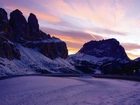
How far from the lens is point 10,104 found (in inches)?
2088

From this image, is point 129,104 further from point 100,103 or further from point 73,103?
point 73,103

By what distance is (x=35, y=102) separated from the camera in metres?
56.3

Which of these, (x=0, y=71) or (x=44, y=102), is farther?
(x=0, y=71)

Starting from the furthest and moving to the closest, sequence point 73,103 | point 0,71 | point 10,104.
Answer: point 0,71 < point 73,103 < point 10,104

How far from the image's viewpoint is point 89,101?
59844 mm

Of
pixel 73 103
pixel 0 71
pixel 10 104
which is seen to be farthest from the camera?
pixel 0 71

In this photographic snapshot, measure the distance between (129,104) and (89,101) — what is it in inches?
280

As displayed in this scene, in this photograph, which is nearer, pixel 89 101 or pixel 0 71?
pixel 89 101

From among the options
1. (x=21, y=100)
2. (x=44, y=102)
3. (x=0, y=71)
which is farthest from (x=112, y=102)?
(x=0, y=71)

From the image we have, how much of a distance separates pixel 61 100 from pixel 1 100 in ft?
32.6

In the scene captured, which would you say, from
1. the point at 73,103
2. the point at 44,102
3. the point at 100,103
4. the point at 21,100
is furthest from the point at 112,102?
the point at 21,100

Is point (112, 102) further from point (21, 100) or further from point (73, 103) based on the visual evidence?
point (21, 100)

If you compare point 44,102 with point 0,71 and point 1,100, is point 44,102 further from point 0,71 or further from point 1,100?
point 0,71

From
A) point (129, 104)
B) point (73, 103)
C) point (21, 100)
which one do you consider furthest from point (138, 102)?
point (21, 100)
